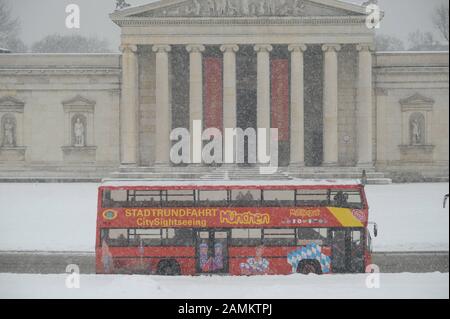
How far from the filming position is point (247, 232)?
30391mm

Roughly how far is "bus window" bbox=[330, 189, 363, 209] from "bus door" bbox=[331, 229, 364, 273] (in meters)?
1.08

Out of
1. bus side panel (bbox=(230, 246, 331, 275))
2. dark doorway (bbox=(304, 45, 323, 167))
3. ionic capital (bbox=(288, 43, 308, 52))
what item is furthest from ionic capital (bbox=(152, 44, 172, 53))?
bus side panel (bbox=(230, 246, 331, 275))

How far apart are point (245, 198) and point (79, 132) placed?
58634 millimetres

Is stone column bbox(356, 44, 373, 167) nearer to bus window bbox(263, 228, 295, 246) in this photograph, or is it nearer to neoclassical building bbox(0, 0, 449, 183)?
neoclassical building bbox(0, 0, 449, 183)

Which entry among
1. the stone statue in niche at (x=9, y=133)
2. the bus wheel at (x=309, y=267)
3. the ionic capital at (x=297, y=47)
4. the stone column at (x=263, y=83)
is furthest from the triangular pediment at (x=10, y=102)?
the bus wheel at (x=309, y=267)

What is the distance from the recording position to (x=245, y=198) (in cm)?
3011

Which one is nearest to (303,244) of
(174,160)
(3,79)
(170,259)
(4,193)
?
(170,259)

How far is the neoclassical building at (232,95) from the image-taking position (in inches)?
3046

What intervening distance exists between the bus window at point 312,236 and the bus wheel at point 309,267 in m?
0.83

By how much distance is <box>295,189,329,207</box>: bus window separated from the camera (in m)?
30.0

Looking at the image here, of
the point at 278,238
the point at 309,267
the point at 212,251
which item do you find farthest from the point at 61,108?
the point at 309,267

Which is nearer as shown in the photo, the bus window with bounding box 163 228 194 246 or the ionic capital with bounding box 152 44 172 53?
the bus window with bounding box 163 228 194 246

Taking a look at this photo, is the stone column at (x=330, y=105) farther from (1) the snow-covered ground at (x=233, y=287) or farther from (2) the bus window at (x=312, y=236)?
(1) the snow-covered ground at (x=233, y=287)

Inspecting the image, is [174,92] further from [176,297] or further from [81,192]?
[176,297]
